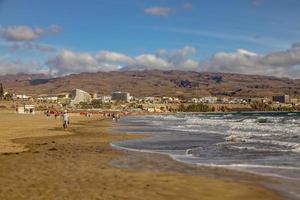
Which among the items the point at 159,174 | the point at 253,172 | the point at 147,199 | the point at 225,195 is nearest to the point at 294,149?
the point at 253,172

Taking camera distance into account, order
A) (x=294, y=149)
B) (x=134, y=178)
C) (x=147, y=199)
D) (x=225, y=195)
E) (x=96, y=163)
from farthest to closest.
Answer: (x=294, y=149), (x=96, y=163), (x=134, y=178), (x=225, y=195), (x=147, y=199)

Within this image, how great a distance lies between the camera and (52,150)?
23.3m

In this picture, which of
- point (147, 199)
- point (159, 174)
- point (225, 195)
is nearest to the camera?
point (147, 199)

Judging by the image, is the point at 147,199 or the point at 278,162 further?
the point at 278,162

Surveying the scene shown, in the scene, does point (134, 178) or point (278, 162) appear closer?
point (134, 178)

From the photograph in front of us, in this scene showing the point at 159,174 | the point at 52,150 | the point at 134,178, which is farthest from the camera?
the point at 52,150

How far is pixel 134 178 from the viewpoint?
14484 mm

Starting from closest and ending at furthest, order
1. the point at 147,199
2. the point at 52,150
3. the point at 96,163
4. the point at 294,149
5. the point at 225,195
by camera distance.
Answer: the point at 147,199
the point at 225,195
the point at 96,163
the point at 52,150
the point at 294,149

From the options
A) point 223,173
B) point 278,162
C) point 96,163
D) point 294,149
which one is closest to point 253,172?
point 223,173

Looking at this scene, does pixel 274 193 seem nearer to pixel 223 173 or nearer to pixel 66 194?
pixel 223 173

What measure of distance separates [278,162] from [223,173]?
14.5 feet

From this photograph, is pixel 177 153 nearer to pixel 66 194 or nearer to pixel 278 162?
pixel 278 162

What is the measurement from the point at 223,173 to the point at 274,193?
381 cm

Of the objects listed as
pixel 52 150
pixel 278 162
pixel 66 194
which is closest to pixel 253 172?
pixel 278 162
